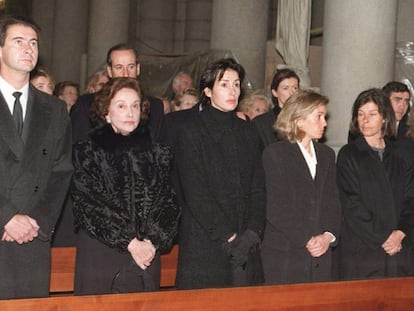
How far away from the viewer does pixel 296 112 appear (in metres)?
5.62

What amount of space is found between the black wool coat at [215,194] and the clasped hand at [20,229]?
1.04 meters

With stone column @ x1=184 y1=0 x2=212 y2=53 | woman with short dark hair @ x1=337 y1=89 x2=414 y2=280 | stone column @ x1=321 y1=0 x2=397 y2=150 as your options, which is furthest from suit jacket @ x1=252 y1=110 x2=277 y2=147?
stone column @ x1=184 y1=0 x2=212 y2=53

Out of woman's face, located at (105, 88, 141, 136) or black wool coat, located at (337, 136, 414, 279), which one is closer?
woman's face, located at (105, 88, 141, 136)

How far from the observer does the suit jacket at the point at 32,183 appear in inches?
178

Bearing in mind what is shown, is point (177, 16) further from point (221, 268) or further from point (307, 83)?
point (221, 268)

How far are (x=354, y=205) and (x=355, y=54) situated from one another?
272 centimetres

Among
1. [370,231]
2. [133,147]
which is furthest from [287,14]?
[133,147]

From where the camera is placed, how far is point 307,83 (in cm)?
1053

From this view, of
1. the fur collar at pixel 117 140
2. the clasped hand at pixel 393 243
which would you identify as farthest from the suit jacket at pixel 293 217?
the fur collar at pixel 117 140

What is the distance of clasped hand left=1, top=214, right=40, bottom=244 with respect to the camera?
4.41m

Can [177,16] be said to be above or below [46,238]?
above

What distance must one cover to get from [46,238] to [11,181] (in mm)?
377

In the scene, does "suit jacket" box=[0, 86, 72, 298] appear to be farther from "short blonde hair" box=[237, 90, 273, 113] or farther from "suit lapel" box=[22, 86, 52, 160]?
"short blonde hair" box=[237, 90, 273, 113]

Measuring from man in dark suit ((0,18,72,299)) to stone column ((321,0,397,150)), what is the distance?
403cm
